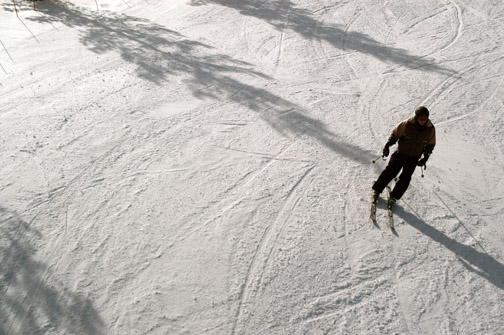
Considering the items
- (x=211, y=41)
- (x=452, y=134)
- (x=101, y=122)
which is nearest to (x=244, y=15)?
(x=211, y=41)

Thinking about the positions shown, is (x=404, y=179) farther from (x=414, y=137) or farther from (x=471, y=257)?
(x=471, y=257)

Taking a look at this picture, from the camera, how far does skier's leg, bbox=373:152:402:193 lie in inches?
230

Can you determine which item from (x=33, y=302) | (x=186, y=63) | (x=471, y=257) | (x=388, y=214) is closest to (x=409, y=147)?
(x=388, y=214)

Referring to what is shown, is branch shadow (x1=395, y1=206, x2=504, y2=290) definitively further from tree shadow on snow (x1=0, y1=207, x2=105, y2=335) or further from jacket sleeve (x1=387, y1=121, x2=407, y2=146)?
tree shadow on snow (x1=0, y1=207, x2=105, y2=335)

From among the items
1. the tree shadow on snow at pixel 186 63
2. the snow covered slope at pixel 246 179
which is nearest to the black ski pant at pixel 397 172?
the snow covered slope at pixel 246 179

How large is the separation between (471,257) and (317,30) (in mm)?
7887

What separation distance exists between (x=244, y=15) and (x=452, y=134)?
7384 mm

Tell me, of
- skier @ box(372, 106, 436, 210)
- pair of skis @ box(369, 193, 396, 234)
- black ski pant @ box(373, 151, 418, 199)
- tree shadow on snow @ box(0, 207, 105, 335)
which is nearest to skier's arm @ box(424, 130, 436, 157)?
skier @ box(372, 106, 436, 210)

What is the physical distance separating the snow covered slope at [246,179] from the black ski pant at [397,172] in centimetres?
32

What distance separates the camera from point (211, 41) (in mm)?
10867

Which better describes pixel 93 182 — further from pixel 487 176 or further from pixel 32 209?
pixel 487 176

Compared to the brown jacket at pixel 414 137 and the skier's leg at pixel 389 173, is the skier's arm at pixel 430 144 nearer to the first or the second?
the brown jacket at pixel 414 137

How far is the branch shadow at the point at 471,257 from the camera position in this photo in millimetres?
5164

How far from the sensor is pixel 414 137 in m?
5.45
